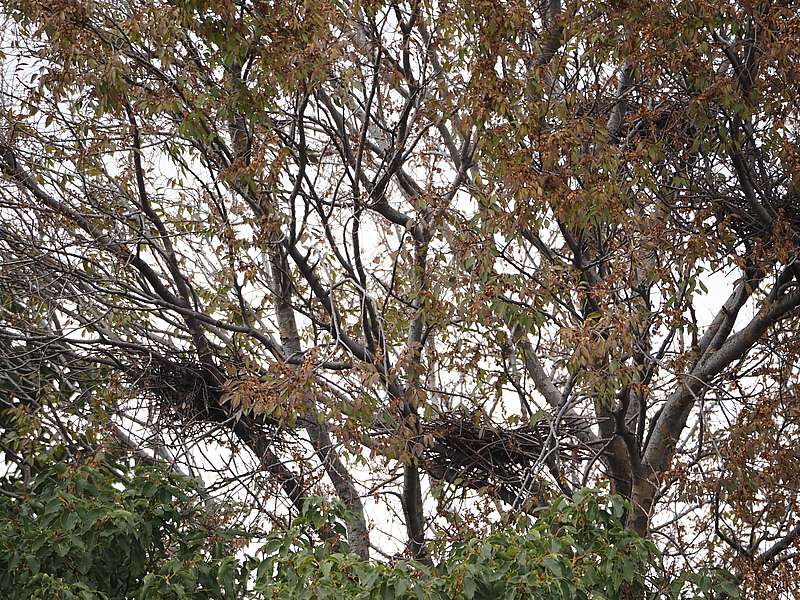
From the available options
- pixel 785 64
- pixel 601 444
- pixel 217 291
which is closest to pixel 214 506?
pixel 217 291

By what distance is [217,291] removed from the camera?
7.93m

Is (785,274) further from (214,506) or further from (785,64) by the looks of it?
(214,506)

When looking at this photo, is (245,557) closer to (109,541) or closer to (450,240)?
(109,541)

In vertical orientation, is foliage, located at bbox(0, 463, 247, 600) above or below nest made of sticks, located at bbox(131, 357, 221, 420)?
below

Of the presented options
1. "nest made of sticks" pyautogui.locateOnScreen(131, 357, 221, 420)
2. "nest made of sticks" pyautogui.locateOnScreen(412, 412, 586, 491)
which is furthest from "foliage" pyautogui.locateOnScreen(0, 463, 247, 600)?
"nest made of sticks" pyautogui.locateOnScreen(412, 412, 586, 491)

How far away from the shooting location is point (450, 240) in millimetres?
6227

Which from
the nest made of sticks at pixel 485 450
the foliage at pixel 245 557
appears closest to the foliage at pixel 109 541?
the foliage at pixel 245 557

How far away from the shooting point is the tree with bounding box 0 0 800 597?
5.64 m

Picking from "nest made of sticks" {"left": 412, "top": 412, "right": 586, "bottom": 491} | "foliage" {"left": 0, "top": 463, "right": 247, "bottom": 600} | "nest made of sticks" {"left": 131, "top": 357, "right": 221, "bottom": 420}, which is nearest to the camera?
"foliage" {"left": 0, "top": 463, "right": 247, "bottom": 600}

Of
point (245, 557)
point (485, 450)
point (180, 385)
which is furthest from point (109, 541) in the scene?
point (485, 450)

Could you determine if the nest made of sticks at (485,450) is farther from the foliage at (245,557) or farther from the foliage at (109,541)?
the foliage at (109,541)

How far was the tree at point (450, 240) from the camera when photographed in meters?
5.64

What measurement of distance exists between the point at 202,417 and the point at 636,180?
3346 millimetres

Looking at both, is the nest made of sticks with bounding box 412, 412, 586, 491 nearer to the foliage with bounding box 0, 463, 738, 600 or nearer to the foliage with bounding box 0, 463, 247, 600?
the foliage with bounding box 0, 463, 738, 600
